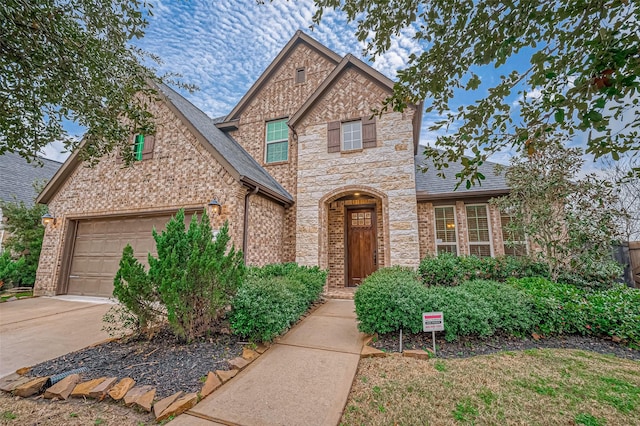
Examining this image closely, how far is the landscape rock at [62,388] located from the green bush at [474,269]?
6512 mm

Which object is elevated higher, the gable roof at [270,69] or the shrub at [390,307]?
the gable roof at [270,69]

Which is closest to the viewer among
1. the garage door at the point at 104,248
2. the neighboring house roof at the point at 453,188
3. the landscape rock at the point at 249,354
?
the landscape rock at the point at 249,354

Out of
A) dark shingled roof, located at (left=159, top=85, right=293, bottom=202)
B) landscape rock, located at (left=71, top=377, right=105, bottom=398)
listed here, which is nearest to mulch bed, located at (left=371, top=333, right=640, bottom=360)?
landscape rock, located at (left=71, top=377, right=105, bottom=398)

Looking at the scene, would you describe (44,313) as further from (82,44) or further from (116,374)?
(82,44)

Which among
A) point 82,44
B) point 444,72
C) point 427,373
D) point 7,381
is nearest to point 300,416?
point 427,373

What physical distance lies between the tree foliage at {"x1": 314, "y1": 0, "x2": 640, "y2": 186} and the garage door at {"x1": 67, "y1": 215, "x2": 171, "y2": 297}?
7.40 metres

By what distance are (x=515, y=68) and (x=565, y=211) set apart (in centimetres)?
497

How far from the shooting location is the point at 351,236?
31.2 feet

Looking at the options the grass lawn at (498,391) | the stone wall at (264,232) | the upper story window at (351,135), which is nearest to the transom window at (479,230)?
the upper story window at (351,135)

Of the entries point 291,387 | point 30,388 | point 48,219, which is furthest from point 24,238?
point 291,387

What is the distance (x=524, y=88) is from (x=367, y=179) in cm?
587

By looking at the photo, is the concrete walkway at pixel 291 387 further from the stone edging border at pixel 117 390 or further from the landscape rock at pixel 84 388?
the landscape rock at pixel 84 388

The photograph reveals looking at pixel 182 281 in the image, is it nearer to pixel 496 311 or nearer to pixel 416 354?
pixel 416 354

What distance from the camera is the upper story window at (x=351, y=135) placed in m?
8.55
